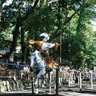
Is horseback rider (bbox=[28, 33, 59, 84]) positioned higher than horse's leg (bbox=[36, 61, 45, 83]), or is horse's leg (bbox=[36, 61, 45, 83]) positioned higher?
horseback rider (bbox=[28, 33, 59, 84])

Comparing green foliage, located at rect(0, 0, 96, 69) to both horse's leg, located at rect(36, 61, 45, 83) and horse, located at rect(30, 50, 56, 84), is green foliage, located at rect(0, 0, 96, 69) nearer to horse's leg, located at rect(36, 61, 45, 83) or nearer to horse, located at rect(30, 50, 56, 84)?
horse, located at rect(30, 50, 56, 84)

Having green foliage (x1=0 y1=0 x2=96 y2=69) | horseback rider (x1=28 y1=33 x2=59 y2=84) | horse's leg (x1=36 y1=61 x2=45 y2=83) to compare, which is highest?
green foliage (x1=0 y1=0 x2=96 y2=69)

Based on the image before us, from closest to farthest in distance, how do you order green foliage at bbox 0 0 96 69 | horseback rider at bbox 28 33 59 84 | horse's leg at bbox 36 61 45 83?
horse's leg at bbox 36 61 45 83, horseback rider at bbox 28 33 59 84, green foliage at bbox 0 0 96 69

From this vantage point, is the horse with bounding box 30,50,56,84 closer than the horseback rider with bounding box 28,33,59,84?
Yes

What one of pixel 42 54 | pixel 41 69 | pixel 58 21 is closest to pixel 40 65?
pixel 41 69

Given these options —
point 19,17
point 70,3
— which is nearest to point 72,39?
point 70,3

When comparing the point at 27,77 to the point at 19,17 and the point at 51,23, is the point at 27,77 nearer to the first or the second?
the point at 19,17

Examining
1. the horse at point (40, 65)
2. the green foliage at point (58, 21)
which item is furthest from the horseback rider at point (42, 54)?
the green foliage at point (58, 21)

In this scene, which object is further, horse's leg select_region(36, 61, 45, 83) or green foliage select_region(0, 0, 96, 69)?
green foliage select_region(0, 0, 96, 69)

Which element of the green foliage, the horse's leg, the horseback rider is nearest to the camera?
the horse's leg

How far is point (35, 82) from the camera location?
11.0 metres

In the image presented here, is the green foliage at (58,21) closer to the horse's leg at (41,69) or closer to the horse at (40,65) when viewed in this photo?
the horse at (40,65)

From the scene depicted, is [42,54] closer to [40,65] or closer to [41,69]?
[40,65]

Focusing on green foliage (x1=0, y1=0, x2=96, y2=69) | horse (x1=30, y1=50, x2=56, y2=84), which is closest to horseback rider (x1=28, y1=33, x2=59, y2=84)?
horse (x1=30, y1=50, x2=56, y2=84)
